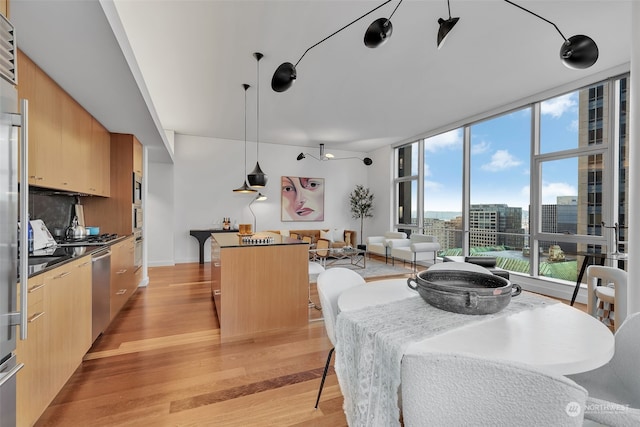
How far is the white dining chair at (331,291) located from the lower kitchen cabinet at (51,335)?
147cm

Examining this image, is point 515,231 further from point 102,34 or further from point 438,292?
point 102,34

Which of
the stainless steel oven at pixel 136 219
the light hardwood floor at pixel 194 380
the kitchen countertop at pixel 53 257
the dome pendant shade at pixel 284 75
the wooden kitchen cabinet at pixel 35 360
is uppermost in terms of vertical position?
the dome pendant shade at pixel 284 75

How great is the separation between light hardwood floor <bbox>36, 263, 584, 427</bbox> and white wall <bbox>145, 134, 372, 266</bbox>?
137 inches

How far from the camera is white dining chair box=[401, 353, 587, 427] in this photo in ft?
1.99

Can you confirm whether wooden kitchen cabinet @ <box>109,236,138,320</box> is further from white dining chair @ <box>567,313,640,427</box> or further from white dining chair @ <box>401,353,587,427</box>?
white dining chair @ <box>567,313,640,427</box>

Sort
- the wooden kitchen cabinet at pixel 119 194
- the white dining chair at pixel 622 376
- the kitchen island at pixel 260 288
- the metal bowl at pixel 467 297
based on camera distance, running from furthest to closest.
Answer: the wooden kitchen cabinet at pixel 119 194 → the kitchen island at pixel 260 288 → the metal bowl at pixel 467 297 → the white dining chair at pixel 622 376

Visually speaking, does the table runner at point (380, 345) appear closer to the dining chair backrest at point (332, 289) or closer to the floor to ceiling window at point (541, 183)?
the dining chair backrest at point (332, 289)

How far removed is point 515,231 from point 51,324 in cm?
583

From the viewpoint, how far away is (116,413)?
171 centimetres

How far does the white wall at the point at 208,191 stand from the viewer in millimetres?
6160

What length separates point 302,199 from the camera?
7742 millimetres

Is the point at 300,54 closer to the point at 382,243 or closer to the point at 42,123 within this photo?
the point at 42,123

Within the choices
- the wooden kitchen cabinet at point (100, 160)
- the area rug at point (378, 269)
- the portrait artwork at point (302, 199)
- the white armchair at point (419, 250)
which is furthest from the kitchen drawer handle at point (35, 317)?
the portrait artwork at point (302, 199)

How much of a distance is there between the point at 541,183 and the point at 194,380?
5.23 metres
